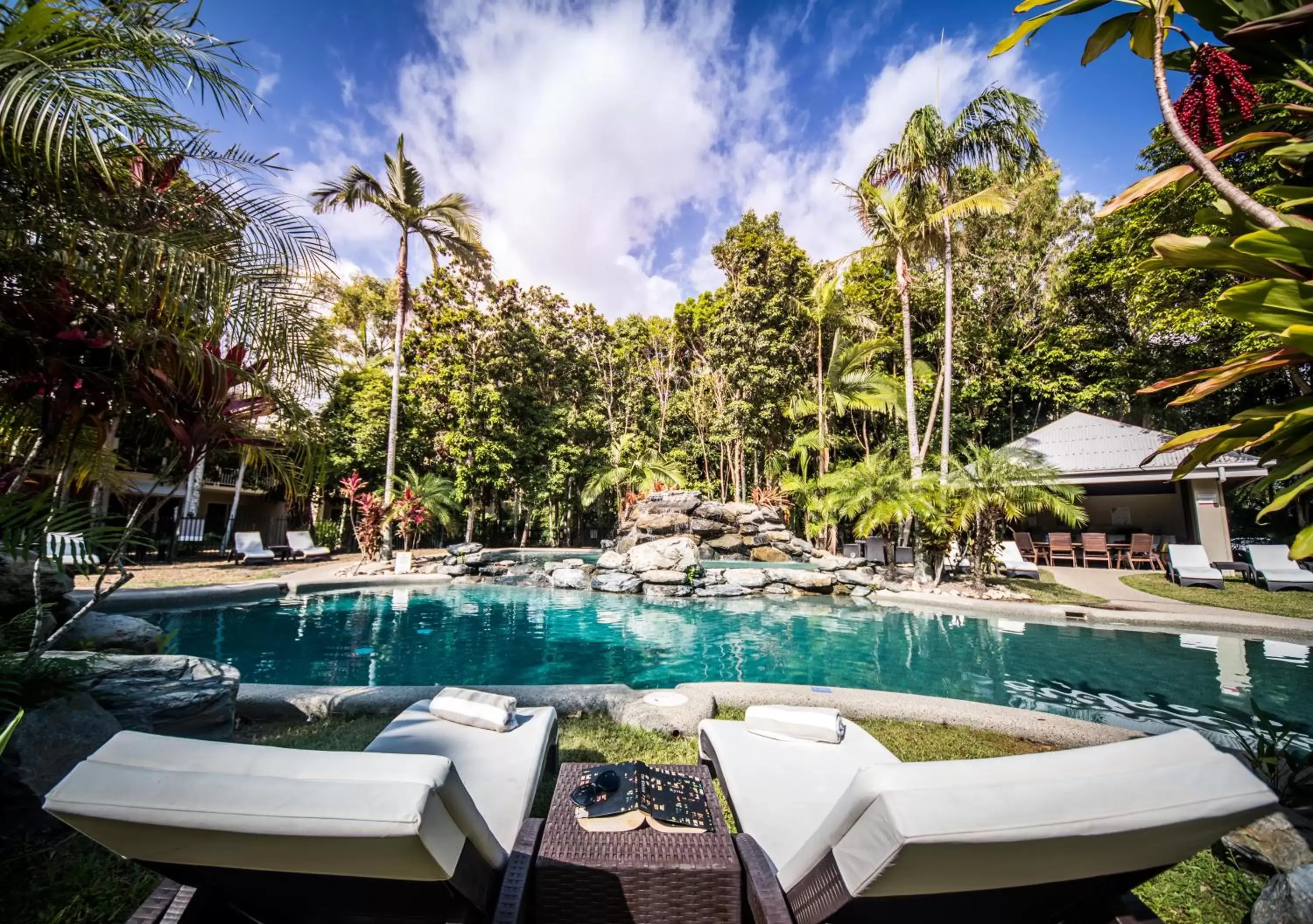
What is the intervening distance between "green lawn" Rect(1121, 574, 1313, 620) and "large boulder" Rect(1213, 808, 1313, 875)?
8.11 meters

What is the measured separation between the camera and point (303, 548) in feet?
46.8

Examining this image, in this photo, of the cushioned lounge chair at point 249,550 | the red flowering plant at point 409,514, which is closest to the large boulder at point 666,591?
the red flowering plant at point 409,514

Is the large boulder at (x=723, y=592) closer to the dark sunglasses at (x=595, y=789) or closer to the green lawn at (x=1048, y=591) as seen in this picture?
the green lawn at (x=1048, y=591)

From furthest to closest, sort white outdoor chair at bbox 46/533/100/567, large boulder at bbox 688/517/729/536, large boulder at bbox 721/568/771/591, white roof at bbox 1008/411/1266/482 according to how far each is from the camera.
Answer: large boulder at bbox 688/517/729/536 < white roof at bbox 1008/411/1266/482 < large boulder at bbox 721/568/771/591 < white outdoor chair at bbox 46/533/100/567

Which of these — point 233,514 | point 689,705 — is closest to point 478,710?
point 689,705

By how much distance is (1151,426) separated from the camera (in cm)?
1959

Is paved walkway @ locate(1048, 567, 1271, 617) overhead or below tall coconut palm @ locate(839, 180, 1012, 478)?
below

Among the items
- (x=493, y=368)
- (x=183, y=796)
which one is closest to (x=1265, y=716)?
(x=183, y=796)

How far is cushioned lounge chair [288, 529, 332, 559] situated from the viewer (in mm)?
14016

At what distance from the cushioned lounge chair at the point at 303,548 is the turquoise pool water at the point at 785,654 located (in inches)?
237

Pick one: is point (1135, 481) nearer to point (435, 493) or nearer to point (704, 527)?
point (704, 527)

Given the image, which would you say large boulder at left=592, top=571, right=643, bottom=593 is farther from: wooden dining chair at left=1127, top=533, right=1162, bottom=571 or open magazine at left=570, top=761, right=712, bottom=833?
wooden dining chair at left=1127, top=533, right=1162, bottom=571

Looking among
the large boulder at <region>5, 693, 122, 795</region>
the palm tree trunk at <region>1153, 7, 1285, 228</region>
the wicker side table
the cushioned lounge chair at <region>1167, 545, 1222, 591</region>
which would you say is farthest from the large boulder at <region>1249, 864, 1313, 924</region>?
the cushioned lounge chair at <region>1167, 545, 1222, 591</region>

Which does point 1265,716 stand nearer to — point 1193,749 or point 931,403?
point 1193,749
